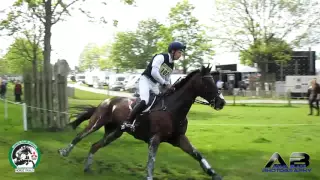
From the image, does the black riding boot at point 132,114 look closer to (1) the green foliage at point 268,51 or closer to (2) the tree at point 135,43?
(1) the green foliage at point 268,51

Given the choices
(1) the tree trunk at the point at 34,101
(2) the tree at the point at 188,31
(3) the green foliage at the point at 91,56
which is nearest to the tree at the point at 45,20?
(1) the tree trunk at the point at 34,101

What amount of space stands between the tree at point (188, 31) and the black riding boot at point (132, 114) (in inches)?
1746

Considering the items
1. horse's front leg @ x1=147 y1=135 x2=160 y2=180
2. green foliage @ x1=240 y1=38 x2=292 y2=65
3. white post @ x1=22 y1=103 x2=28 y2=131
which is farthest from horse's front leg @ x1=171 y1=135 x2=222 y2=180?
green foliage @ x1=240 y1=38 x2=292 y2=65

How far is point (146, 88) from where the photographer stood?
798cm

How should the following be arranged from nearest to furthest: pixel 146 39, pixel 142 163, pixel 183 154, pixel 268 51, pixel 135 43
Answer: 1. pixel 142 163
2. pixel 183 154
3. pixel 268 51
4. pixel 135 43
5. pixel 146 39

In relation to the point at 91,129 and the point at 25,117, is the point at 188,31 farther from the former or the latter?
the point at 91,129

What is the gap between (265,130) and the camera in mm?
16500

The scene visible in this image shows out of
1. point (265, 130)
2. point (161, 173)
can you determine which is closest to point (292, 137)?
point (265, 130)

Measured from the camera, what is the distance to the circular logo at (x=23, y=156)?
7.96 meters

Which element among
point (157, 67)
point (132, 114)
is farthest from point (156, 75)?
point (132, 114)

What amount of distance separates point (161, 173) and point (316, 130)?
33.7 feet

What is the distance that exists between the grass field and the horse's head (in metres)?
1.67

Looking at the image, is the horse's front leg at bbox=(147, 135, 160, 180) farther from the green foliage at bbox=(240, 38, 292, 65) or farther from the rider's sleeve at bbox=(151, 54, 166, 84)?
the green foliage at bbox=(240, 38, 292, 65)

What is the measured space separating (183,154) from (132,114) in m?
3.40
